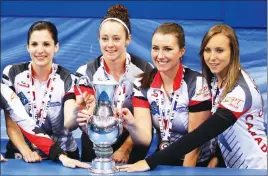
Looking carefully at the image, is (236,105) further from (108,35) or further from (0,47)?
(0,47)

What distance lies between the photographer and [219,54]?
256 centimetres

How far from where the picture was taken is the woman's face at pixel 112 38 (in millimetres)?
2746

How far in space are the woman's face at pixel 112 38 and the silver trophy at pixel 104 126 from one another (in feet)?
1.96

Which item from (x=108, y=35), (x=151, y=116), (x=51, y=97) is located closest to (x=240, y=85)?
(x=151, y=116)

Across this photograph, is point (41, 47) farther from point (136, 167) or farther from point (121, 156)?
point (136, 167)

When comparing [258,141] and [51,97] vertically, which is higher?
[51,97]

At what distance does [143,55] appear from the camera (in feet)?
12.3

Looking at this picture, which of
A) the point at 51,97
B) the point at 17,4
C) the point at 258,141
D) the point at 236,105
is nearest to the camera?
the point at 236,105

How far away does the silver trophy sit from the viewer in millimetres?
2156

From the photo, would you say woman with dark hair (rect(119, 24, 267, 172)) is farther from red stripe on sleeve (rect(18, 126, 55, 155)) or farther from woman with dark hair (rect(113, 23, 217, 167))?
red stripe on sleeve (rect(18, 126, 55, 155))

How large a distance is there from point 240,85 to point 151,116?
50 centimetres

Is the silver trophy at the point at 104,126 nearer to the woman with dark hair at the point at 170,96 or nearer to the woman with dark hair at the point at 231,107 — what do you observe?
the woman with dark hair at the point at 231,107

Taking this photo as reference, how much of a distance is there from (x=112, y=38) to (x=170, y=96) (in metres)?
0.43

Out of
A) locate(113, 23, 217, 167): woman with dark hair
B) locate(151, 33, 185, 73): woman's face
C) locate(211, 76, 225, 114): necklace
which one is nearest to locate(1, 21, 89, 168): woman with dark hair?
locate(113, 23, 217, 167): woman with dark hair
